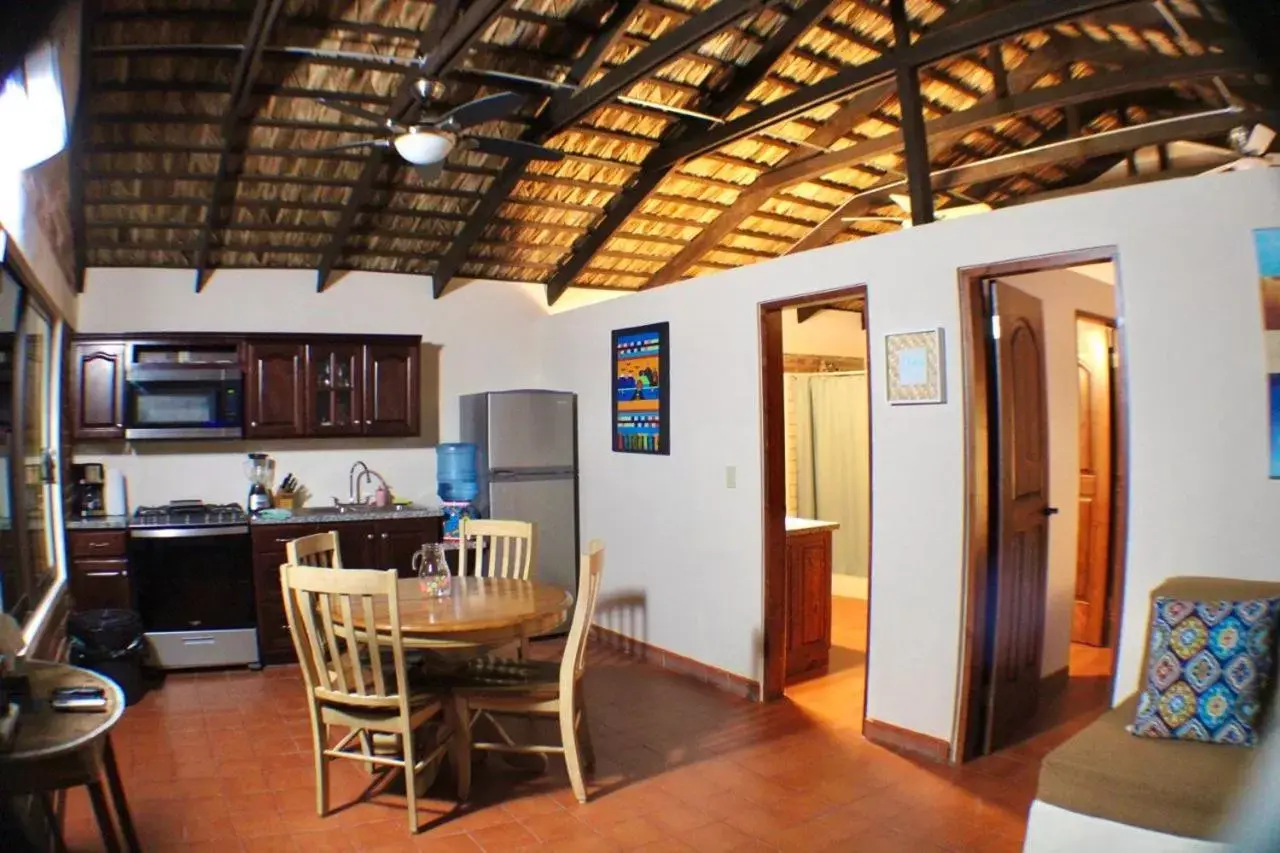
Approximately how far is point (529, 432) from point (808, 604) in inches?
86.9

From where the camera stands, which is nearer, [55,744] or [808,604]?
[55,744]

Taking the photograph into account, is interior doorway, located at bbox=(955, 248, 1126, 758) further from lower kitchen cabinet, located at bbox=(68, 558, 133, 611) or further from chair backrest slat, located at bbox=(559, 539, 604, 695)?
lower kitchen cabinet, located at bbox=(68, 558, 133, 611)

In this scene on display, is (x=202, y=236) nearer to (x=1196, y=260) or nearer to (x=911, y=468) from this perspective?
(x=911, y=468)

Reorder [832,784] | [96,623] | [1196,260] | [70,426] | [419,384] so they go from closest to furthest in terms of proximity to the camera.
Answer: [1196,260] → [832,784] → [96,623] → [70,426] → [419,384]

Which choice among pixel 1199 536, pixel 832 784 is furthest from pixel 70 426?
pixel 1199 536

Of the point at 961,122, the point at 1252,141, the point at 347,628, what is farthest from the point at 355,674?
the point at 1252,141

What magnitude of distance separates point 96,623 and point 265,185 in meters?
2.70

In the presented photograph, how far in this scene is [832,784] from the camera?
345 cm

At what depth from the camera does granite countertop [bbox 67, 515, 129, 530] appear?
16.1 feet

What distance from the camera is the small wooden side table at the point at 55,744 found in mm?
1858

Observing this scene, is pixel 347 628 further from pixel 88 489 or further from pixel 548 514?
pixel 88 489

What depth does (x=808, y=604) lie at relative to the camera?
192 inches

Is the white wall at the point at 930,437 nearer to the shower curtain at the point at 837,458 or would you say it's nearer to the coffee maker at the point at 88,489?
the shower curtain at the point at 837,458

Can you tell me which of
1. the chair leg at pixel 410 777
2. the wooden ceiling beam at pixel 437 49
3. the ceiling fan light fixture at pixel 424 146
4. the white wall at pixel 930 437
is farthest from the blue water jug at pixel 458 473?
the chair leg at pixel 410 777
